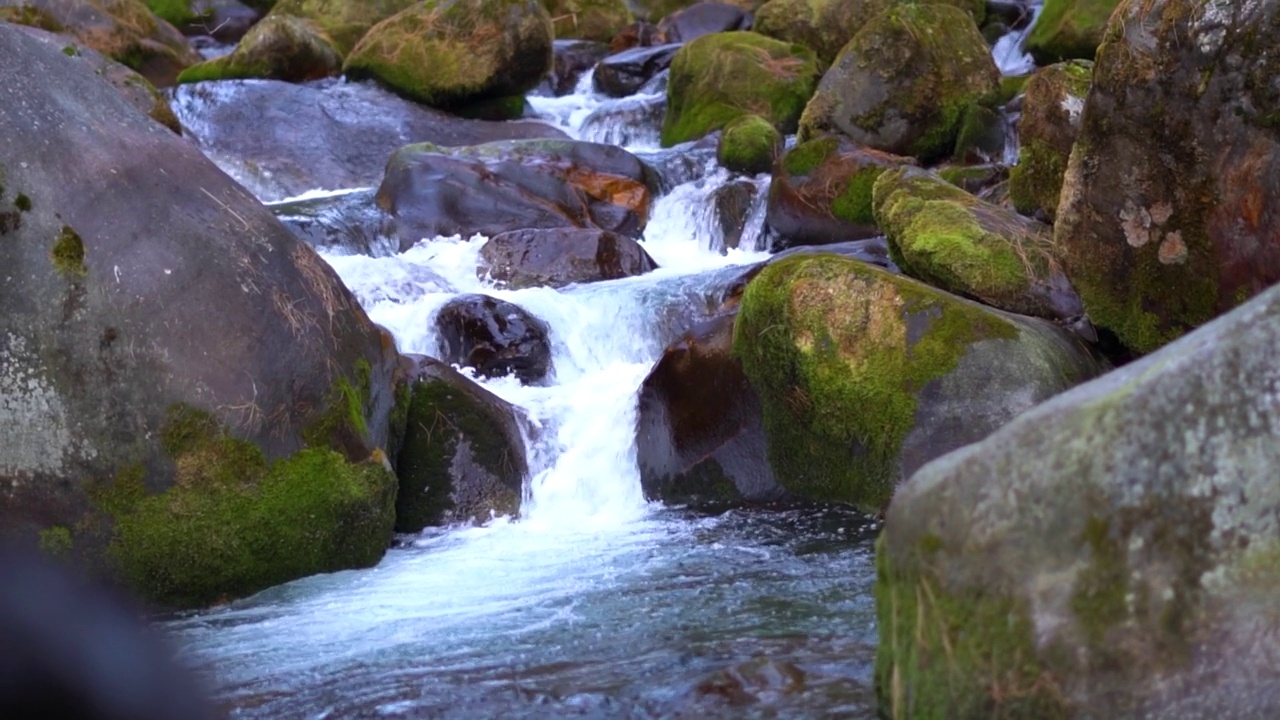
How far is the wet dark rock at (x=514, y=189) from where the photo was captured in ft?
41.5

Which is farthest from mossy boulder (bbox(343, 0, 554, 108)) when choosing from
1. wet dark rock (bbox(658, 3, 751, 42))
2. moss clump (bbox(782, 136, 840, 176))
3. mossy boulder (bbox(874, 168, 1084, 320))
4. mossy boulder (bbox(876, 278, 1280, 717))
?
mossy boulder (bbox(876, 278, 1280, 717))

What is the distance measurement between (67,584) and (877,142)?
10090 millimetres

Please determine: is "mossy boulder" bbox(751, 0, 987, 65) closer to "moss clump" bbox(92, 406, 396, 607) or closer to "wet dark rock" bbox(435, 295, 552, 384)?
"wet dark rock" bbox(435, 295, 552, 384)

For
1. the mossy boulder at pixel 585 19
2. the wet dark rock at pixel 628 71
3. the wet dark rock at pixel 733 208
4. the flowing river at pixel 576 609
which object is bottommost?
the flowing river at pixel 576 609

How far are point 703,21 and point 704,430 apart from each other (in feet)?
54.3

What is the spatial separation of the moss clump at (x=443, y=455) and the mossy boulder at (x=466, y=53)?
1062 centimetres

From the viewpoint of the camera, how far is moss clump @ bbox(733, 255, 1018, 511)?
7.14 meters

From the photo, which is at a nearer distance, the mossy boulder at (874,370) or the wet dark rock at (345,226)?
the mossy boulder at (874,370)

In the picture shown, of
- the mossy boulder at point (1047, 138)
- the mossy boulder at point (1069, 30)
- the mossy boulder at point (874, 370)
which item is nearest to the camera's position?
the mossy boulder at point (874, 370)

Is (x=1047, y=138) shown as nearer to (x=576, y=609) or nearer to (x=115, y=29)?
(x=576, y=609)

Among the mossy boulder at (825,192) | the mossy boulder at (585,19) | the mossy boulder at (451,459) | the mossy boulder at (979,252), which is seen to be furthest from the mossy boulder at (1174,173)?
the mossy boulder at (585,19)

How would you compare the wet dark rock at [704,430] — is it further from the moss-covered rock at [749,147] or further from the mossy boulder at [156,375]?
the moss-covered rock at [749,147]

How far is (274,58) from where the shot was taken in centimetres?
1811

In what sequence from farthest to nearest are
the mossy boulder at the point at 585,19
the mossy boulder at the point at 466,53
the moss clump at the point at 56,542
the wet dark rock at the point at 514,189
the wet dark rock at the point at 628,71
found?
1. the mossy boulder at the point at 585,19
2. the wet dark rock at the point at 628,71
3. the mossy boulder at the point at 466,53
4. the wet dark rock at the point at 514,189
5. the moss clump at the point at 56,542
